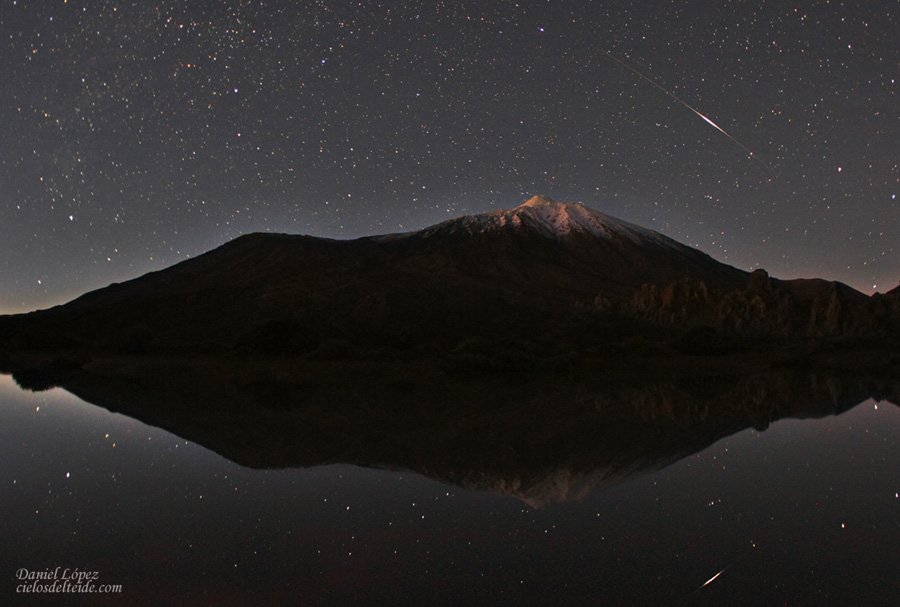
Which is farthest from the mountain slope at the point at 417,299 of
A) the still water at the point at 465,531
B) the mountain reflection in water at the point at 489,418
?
the still water at the point at 465,531

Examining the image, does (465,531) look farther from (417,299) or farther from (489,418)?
(417,299)

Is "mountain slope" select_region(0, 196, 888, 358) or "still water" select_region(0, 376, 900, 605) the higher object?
"mountain slope" select_region(0, 196, 888, 358)

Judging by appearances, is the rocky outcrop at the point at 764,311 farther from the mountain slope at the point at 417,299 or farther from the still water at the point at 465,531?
the still water at the point at 465,531

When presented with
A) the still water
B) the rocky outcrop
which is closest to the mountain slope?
the rocky outcrop

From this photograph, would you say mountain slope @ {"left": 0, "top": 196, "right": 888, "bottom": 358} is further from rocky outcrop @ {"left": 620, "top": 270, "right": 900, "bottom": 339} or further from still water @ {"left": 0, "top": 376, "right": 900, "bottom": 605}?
still water @ {"left": 0, "top": 376, "right": 900, "bottom": 605}

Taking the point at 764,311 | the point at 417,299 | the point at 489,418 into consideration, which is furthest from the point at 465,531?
the point at 417,299

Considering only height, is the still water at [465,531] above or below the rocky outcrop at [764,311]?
above

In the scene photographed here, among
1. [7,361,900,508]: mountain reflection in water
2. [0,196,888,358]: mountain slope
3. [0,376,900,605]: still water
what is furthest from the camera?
[0,196,888,358]: mountain slope

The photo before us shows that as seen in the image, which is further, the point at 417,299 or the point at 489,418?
the point at 417,299

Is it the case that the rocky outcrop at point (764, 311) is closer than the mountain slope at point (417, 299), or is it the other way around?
the mountain slope at point (417, 299)

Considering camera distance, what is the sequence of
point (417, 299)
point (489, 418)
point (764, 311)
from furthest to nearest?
point (417, 299)
point (764, 311)
point (489, 418)
